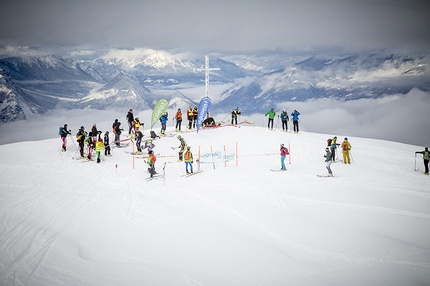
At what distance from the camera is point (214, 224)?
1384cm

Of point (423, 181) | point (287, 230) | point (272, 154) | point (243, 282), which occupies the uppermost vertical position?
point (272, 154)

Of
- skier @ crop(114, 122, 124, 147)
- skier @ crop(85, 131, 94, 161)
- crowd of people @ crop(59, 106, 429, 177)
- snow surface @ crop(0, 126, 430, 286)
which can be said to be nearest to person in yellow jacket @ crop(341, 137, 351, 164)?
crowd of people @ crop(59, 106, 429, 177)

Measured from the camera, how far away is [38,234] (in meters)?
12.8

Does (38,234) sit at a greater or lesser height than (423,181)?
lesser

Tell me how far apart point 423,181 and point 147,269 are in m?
18.5

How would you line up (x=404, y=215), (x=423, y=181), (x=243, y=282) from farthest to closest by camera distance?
1. (x=423, y=181)
2. (x=404, y=215)
3. (x=243, y=282)

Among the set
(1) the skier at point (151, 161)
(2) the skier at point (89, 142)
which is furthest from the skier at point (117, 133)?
(1) the skier at point (151, 161)

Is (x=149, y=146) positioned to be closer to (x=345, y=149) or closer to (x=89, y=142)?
(x=89, y=142)

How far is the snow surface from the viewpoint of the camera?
1049 centimetres

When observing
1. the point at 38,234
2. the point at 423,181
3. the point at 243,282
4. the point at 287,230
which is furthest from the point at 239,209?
the point at 423,181

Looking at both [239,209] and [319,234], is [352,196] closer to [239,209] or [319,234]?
[319,234]

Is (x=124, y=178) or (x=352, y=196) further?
(x=124, y=178)

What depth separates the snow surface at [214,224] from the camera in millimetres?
10492

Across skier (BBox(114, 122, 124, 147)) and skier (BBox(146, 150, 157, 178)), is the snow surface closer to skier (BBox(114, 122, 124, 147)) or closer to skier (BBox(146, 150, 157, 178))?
skier (BBox(146, 150, 157, 178))
